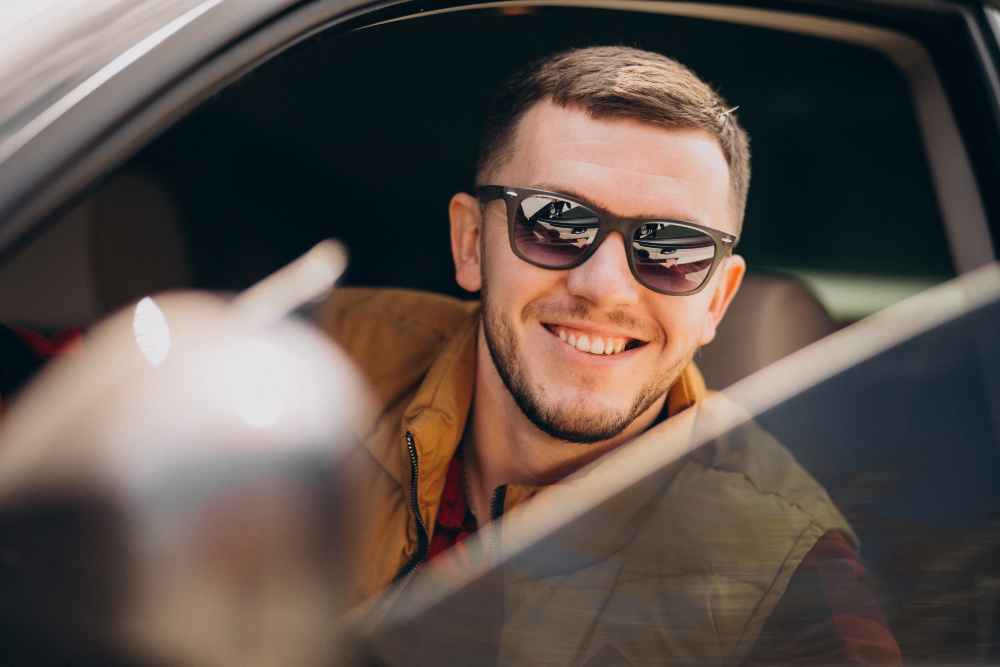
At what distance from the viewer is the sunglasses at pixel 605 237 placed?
1.29m

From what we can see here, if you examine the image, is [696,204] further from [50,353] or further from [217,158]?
[217,158]

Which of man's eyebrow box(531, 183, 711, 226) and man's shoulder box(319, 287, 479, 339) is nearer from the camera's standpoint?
man's eyebrow box(531, 183, 711, 226)

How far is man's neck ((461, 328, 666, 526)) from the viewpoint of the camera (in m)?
1.50

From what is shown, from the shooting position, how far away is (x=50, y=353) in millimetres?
1184

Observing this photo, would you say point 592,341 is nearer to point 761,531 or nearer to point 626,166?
point 626,166

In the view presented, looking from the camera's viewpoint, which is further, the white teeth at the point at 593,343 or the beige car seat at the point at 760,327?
the beige car seat at the point at 760,327

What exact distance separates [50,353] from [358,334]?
783 millimetres

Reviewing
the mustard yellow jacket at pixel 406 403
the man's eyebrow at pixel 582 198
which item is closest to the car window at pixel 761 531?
the mustard yellow jacket at pixel 406 403

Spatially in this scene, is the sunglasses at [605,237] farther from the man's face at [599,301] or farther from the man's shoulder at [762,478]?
the man's shoulder at [762,478]

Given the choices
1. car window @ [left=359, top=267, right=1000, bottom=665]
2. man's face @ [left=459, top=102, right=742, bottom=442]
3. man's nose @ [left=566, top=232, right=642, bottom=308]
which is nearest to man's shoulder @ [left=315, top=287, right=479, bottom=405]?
man's face @ [left=459, top=102, right=742, bottom=442]

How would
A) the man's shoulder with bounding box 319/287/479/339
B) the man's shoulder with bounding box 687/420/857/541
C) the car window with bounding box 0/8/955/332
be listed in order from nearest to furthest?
the man's shoulder with bounding box 687/420/857/541, the car window with bounding box 0/8/955/332, the man's shoulder with bounding box 319/287/479/339

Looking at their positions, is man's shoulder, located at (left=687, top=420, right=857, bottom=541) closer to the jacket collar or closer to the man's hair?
the jacket collar

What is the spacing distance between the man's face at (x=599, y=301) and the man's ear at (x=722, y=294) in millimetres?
95

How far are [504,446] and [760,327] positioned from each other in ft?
2.36
